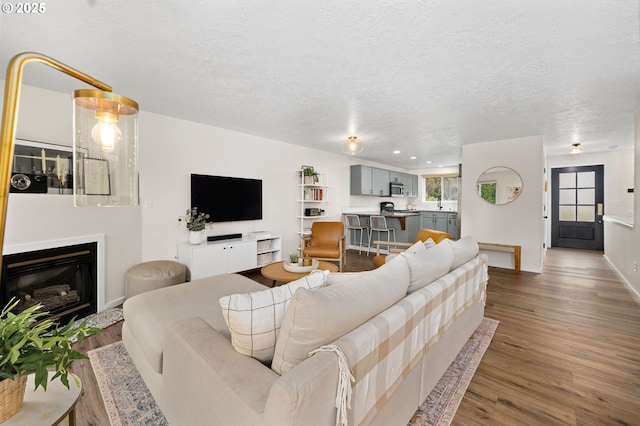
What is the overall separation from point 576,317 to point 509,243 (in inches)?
86.1

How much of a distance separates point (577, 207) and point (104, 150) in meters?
Answer: 8.91

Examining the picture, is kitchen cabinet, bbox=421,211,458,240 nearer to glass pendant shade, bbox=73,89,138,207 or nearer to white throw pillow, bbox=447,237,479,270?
white throw pillow, bbox=447,237,479,270

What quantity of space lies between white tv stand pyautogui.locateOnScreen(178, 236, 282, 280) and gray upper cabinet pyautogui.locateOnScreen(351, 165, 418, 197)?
9.84 ft

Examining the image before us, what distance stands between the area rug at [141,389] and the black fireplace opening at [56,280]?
937 millimetres

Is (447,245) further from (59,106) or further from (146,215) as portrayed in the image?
(59,106)

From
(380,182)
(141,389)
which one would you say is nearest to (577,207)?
(380,182)

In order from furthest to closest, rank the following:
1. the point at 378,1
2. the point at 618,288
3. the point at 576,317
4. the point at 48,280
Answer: the point at 618,288 → the point at 576,317 → the point at 48,280 → the point at 378,1

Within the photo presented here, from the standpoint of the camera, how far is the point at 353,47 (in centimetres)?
200

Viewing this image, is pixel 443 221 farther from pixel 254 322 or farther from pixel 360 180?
pixel 254 322

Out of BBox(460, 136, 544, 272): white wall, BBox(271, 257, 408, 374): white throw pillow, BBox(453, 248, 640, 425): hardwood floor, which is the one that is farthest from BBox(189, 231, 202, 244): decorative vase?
BBox(460, 136, 544, 272): white wall

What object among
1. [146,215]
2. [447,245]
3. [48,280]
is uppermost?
[146,215]

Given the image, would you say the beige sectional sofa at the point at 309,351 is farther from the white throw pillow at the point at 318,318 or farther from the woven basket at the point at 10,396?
the woven basket at the point at 10,396

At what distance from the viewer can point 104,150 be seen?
1128 mm

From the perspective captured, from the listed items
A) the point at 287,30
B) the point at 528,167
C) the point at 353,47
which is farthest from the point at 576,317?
the point at 287,30
